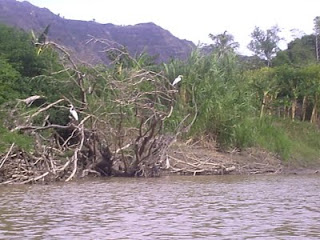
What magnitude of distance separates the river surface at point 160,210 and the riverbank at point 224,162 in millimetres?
3225

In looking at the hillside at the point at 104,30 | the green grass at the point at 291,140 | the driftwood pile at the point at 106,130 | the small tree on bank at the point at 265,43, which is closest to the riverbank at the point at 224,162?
the driftwood pile at the point at 106,130

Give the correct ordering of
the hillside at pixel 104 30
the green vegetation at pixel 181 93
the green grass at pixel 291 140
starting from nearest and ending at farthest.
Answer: the green vegetation at pixel 181 93 < the green grass at pixel 291 140 < the hillside at pixel 104 30

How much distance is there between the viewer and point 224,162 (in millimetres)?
22391

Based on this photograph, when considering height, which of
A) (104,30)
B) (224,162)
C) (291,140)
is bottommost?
(224,162)

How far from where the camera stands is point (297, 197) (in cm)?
1424

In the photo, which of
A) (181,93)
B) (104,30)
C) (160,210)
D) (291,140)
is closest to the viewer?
(160,210)

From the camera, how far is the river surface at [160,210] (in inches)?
368

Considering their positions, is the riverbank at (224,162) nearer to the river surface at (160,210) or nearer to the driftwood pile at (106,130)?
the driftwood pile at (106,130)

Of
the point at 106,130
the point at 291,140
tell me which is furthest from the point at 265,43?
the point at 106,130

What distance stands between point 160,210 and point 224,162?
1080cm

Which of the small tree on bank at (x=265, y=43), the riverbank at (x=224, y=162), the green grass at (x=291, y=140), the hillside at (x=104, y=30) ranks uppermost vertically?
the hillside at (x=104, y=30)

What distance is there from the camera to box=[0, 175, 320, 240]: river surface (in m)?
9.34

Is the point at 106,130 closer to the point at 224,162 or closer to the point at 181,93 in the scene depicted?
the point at 224,162

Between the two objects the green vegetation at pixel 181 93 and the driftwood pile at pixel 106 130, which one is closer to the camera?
the driftwood pile at pixel 106 130
